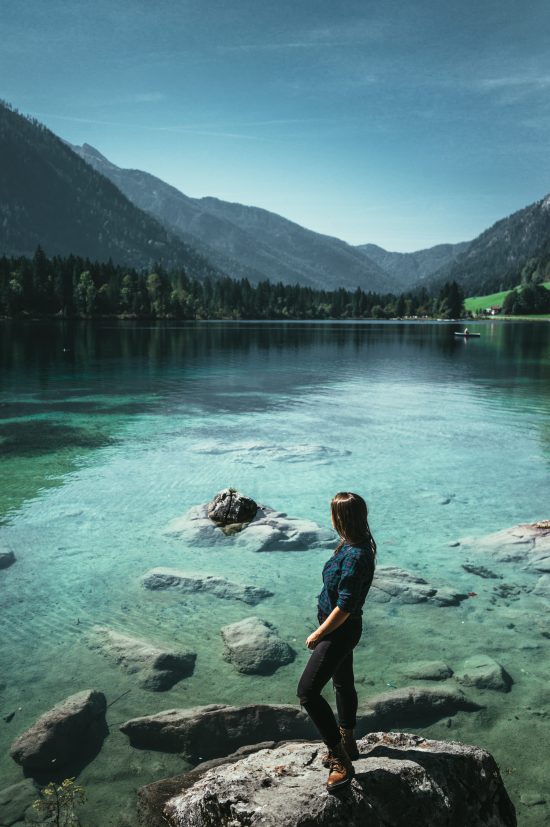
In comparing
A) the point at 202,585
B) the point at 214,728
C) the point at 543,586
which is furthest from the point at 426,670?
the point at 202,585

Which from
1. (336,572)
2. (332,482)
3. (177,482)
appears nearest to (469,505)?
(332,482)

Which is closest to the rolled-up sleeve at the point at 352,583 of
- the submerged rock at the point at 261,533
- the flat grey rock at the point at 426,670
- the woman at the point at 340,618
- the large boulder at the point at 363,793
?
the woman at the point at 340,618

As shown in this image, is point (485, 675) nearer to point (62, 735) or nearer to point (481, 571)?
point (481, 571)

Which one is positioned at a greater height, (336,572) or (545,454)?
(336,572)

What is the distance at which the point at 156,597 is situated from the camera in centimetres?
1405

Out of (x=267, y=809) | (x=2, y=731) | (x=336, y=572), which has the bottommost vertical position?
(x=2, y=731)

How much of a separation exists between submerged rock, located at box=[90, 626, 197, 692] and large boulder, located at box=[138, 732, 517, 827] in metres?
3.86

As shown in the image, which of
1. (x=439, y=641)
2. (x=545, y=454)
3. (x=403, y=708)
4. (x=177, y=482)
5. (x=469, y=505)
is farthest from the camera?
(x=545, y=454)

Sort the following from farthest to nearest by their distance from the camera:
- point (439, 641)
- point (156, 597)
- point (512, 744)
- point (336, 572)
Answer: point (156, 597), point (439, 641), point (512, 744), point (336, 572)

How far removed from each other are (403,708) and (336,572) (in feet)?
15.4

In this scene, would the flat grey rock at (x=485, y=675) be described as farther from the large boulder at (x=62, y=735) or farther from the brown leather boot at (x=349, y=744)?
the large boulder at (x=62, y=735)

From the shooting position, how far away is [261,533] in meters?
18.0

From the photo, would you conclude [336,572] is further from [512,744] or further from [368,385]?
[368,385]

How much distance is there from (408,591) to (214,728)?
6.90m
